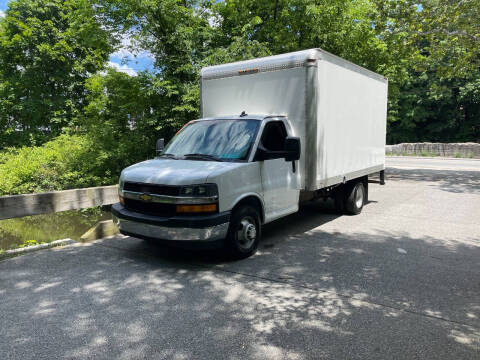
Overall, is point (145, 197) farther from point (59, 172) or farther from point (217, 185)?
point (59, 172)

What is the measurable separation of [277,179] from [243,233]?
1141 millimetres

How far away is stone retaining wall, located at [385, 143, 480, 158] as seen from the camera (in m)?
27.4

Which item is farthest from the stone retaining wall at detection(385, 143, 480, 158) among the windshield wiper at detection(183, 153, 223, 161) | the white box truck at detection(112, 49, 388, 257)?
the windshield wiper at detection(183, 153, 223, 161)

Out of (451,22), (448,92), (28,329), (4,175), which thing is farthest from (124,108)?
(448,92)

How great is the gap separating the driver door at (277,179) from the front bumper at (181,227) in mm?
1049

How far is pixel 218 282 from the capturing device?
15.6ft

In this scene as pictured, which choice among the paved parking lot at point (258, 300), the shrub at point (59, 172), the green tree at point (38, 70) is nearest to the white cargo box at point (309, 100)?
the paved parking lot at point (258, 300)

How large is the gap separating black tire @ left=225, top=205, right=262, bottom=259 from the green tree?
71.9 ft

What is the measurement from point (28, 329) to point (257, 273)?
8.82ft

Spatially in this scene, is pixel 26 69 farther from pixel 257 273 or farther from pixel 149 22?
pixel 257 273

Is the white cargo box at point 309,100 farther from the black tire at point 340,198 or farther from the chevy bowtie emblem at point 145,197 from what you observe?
the chevy bowtie emblem at point 145,197

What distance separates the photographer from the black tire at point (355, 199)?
8.50m

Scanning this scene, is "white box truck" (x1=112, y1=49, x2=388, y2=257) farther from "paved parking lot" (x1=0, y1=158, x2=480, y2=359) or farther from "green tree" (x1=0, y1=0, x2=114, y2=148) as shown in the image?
"green tree" (x1=0, y1=0, x2=114, y2=148)

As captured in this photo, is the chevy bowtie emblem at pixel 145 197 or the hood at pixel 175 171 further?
the chevy bowtie emblem at pixel 145 197
